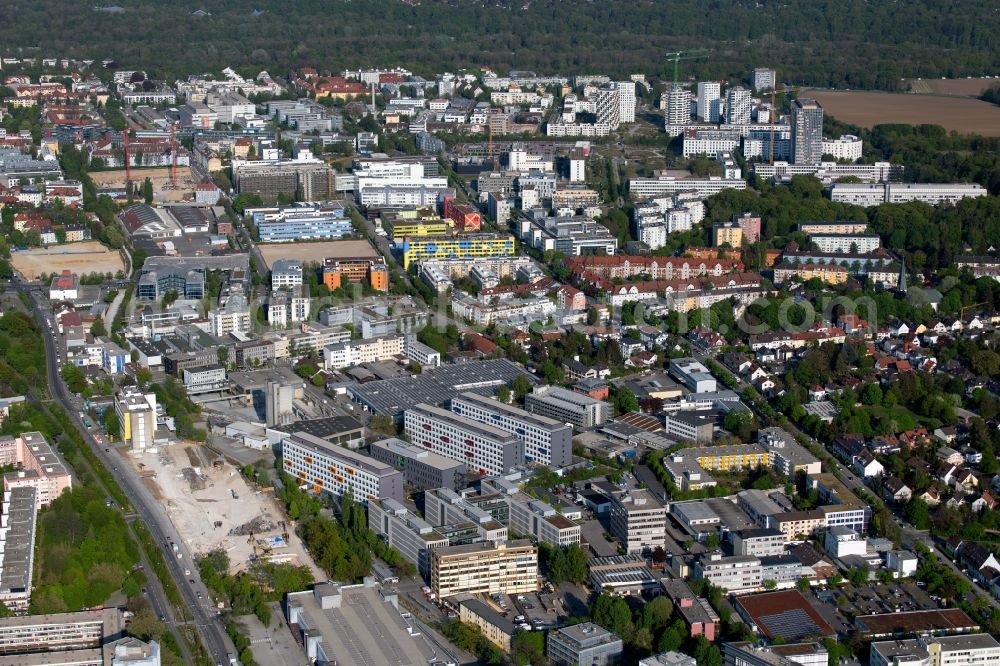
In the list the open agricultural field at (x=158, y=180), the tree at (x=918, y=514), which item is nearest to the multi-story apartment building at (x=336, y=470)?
the tree at (x=918, y=514)

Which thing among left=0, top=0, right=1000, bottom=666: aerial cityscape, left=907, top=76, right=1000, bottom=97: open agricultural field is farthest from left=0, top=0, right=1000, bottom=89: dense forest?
left=0, top=0, right=1000, bottom=666: aerial cityscape

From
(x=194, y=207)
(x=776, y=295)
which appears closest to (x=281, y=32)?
(x=194, y=207)

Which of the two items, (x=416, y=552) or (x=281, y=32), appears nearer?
(x=416, y=552)

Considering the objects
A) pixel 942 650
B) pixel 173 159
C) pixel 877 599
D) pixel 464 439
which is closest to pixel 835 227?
pixel 464 439

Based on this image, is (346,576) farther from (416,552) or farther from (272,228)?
(272,228)

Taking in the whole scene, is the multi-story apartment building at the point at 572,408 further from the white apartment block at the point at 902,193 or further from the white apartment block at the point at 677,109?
the white apartment block at the point at 677,109
